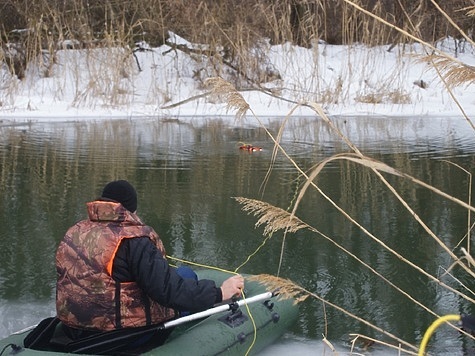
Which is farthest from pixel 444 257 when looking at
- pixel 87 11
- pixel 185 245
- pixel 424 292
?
pixel 87 11

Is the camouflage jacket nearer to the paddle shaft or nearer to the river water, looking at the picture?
the paddle shaft

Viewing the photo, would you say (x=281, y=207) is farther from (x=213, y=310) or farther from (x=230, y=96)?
(x=230, y=96)

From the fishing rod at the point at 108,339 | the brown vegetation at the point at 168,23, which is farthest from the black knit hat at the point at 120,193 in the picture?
the brown vegetation at the point at 168,23

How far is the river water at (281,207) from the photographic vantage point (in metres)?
4.97

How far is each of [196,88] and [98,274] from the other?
15.4 meters

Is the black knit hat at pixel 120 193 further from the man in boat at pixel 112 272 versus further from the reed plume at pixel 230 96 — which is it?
the reed plume at pixel 230 96

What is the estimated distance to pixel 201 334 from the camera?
12.9ft

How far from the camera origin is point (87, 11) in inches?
807

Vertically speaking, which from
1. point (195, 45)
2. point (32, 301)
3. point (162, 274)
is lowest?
point (32, 301)

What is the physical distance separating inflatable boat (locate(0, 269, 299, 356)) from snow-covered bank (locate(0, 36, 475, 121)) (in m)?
11.6

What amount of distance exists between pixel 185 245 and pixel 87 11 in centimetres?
1511

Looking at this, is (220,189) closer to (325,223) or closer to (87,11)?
(325,223)

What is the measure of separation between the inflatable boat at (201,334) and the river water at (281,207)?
0.57 feet

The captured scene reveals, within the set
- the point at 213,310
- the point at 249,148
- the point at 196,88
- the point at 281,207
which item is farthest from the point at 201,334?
the point at 196,88
